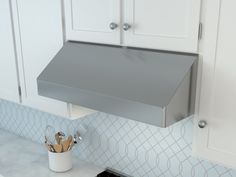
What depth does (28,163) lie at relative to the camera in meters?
2.25

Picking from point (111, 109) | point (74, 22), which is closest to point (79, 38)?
point (74, 22)

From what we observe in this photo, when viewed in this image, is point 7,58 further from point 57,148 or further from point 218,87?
point 218,87

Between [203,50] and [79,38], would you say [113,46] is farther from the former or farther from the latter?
[203,50]

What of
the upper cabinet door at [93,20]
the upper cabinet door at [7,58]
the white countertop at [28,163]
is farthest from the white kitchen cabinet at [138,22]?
the white countertop at [28,163]

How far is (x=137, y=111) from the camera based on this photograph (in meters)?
1.17

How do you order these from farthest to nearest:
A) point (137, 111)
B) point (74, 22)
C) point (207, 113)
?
point (74, 22), point (207, 113), point (137, 111)

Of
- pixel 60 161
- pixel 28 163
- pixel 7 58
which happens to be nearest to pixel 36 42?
pixel 7 58

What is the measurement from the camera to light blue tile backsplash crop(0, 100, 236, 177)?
1749 millimetres

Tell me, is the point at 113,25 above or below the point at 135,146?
above

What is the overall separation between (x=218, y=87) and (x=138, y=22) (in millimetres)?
417

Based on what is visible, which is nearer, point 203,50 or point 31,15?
point 203,50

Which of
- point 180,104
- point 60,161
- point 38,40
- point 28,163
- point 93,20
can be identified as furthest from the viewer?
point 28,163

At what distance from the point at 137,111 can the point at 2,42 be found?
1.16m

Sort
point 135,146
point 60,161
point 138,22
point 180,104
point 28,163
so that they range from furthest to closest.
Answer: point 28,163, point 60,161, point 135,146, point 138,22, point 180,104
